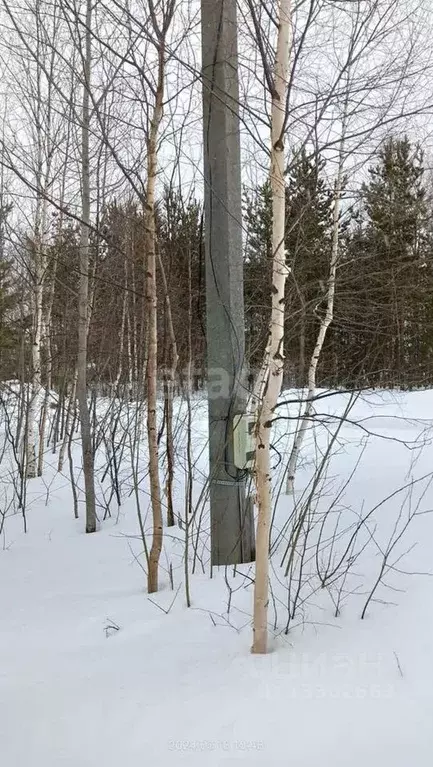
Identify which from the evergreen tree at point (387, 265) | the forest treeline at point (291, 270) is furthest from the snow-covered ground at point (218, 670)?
the evergreen tree at point (387, 265)

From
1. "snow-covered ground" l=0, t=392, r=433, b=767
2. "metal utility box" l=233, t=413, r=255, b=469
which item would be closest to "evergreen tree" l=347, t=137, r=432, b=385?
"metal utility box" l=233, t=413, r=255, b=469

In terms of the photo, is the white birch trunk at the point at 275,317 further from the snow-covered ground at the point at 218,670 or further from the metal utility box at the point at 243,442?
the metal utility box at the point at 243,442

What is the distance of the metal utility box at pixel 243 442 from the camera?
9.04 ft

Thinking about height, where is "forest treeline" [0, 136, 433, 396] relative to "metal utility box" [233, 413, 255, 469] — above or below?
above

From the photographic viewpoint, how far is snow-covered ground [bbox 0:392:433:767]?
173 centimetres

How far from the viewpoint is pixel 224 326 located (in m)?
3.18

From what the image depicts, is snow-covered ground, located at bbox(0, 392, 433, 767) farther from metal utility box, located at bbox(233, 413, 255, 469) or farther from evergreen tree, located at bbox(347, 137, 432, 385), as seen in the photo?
evergreen tree, located at bbox(347, 137, 432, 385)

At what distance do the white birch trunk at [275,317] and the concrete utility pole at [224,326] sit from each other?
3.15 ft

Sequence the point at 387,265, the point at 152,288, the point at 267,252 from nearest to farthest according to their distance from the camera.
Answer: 1. the point at 152,288
2. the point at 267,252
3. the point at 387,265

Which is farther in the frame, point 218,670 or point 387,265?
point 387,265

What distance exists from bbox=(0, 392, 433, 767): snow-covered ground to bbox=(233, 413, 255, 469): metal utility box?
2.14 ft

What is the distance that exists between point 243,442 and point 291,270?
1.01 meters

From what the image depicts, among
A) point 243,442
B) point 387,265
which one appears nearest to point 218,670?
point 243,442

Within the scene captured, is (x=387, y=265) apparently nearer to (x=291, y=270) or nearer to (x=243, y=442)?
(x=243, y=442)
